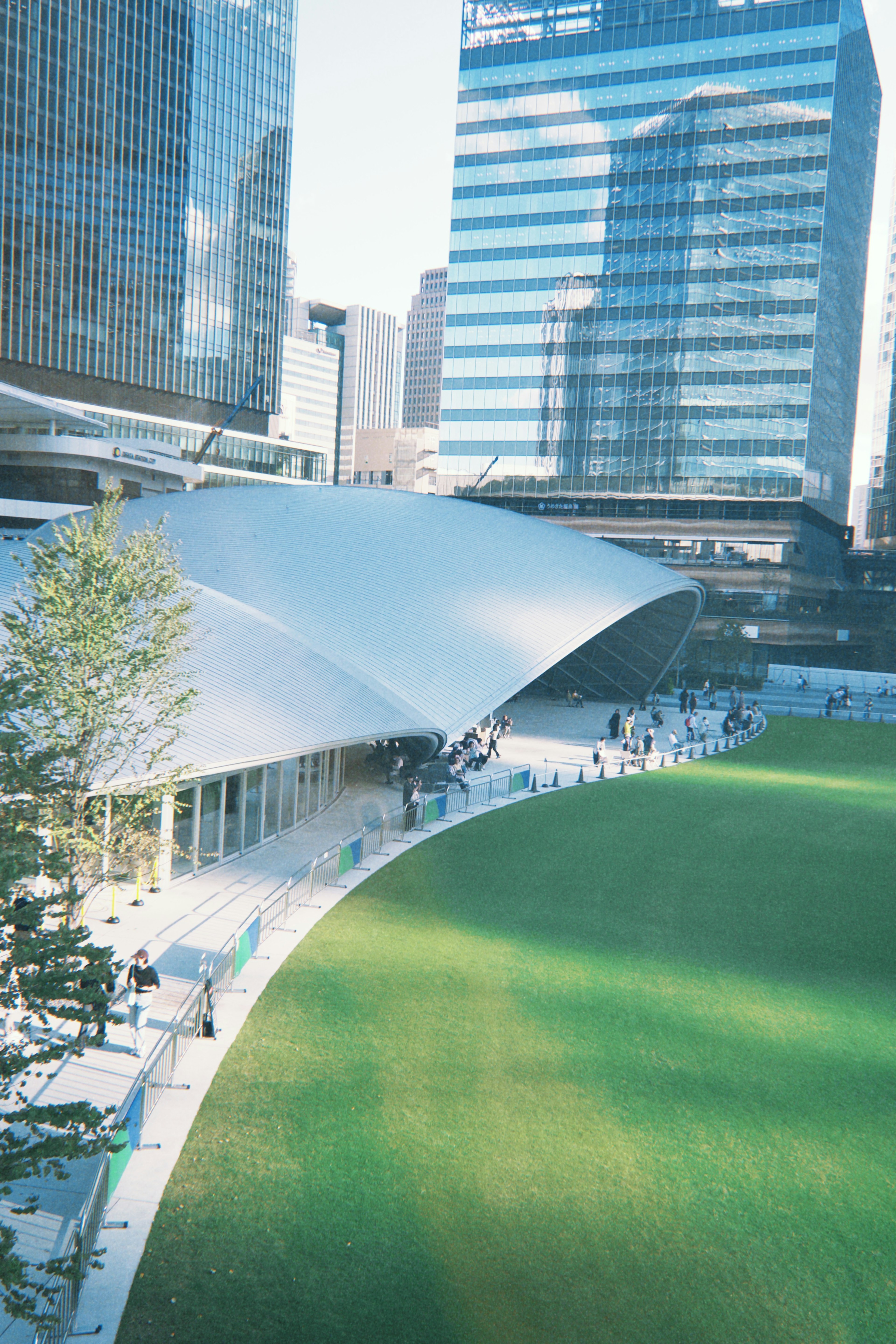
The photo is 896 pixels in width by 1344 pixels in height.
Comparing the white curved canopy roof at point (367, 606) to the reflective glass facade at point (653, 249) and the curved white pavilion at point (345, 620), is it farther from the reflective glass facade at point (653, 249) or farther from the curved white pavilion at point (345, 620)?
the reflective glass facade at point (653, 249)

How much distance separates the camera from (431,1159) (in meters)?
10.9

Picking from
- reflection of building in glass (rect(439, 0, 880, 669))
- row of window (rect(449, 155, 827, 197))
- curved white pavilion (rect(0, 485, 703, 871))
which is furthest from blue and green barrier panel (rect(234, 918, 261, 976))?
row of window (rect(449, 155, 827, 197))

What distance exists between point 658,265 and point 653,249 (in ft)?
5.25

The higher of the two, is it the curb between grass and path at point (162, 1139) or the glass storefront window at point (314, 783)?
the glass storefront window at point (314, 783)

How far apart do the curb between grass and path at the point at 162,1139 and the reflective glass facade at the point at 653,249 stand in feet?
253

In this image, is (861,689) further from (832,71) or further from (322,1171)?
(322,1171)

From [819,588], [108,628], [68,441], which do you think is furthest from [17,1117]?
[819,588]

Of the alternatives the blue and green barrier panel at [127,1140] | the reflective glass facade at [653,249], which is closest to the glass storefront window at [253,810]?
the blue and green barrier panel at [127,1140]

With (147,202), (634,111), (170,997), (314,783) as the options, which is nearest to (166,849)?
(170,997)

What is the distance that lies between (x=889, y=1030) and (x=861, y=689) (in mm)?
60731

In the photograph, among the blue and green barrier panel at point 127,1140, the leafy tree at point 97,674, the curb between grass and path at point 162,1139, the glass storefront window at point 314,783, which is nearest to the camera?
the curb between grass and path at point 162,1139

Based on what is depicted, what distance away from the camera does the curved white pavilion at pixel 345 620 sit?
21.1 meters

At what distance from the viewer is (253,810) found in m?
22.8

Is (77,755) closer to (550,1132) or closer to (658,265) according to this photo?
(550,1132)
